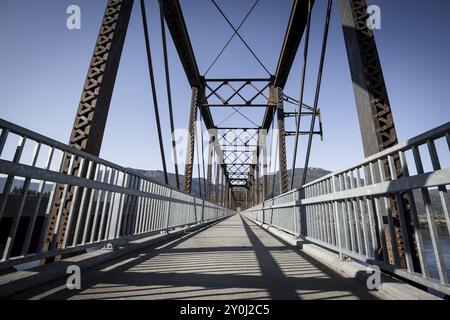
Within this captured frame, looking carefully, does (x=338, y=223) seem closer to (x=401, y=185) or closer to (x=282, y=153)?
(x=401, y=185)

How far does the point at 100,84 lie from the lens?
11.5ft

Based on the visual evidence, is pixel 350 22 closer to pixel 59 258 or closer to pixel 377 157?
pixel 377 157

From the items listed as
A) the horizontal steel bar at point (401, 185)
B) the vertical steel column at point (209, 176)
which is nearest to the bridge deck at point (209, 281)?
the horizontal steel bar at point (401, 185)

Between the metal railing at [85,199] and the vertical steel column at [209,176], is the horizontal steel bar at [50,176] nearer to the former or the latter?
the metal railing at [85,199]

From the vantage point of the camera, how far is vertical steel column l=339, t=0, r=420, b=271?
10.2ft

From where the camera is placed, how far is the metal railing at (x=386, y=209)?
5.11 feet

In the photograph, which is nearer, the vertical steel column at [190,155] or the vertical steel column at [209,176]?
the vertical steel column at [190,155]

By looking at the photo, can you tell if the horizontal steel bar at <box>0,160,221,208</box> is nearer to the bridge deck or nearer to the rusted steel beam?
the bridge deck

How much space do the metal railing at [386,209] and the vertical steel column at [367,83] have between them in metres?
0.39

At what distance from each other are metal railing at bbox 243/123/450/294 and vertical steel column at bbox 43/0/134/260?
3.34 m

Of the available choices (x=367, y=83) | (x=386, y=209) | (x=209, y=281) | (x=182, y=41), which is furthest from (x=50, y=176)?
(x=182, y=41)
